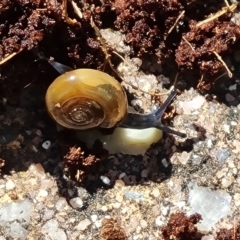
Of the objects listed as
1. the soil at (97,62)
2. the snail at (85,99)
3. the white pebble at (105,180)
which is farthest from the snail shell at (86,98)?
the white pebble at (105,180)

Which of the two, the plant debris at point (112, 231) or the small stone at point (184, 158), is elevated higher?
the small stone at point (184, 158)

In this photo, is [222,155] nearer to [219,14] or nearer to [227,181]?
[227,181]

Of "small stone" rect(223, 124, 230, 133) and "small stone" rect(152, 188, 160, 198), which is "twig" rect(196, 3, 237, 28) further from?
"small stone" rect(152, 188, 160, 198)

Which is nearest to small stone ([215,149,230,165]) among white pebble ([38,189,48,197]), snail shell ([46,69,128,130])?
snail shell ([46,69,128,130])

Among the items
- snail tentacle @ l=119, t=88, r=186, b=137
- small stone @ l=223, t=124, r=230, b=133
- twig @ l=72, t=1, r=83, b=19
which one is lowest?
small stone @ l=223, t=124, r=230, b=133

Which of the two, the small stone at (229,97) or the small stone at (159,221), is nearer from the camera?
the small stone at (159,221)

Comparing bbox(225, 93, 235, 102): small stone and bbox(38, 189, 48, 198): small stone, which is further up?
bbox(225, 93, 235, 102): small stone

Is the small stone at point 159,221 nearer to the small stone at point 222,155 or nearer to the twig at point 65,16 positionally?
the small stone at point 222,155

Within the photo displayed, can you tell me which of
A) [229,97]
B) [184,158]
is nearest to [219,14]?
[229,97]
